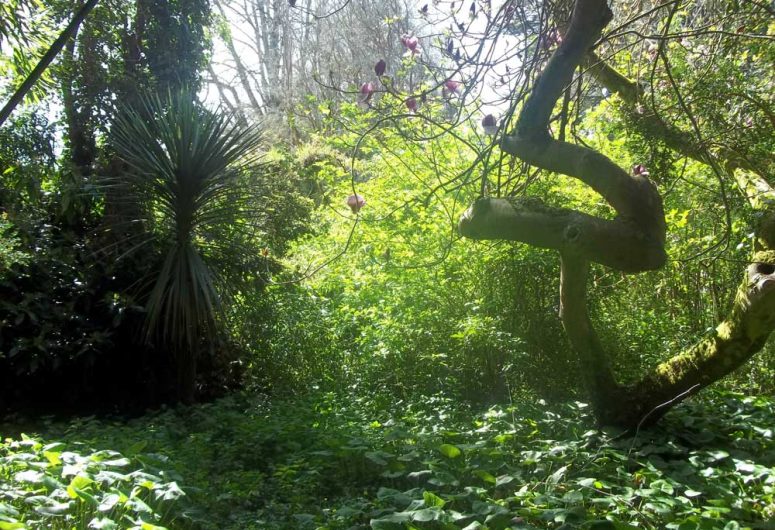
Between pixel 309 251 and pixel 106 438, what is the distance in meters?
4.12

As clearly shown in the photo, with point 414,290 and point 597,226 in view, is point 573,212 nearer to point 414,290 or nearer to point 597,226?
point 597,226

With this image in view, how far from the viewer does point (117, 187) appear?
512 centimetres

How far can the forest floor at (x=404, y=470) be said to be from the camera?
95.2 inches

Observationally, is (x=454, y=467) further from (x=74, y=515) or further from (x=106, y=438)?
(x=106, y=438)

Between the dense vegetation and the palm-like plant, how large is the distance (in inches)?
0.9

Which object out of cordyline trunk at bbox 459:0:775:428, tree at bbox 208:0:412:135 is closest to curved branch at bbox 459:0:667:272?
cordyline trunk at bbox 459:0:775:428

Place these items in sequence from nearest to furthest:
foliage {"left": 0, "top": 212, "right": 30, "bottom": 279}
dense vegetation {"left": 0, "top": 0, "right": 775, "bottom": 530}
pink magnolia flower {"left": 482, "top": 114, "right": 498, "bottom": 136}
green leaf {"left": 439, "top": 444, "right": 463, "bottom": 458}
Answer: dense vegetation {"left": 0, "top": 0, "right": 775, "bottom": 530} < green leaf {"left": 439, "top": 444, "right": 463, "bottom": 458} < pink magnolia flower {"left": 482, "top": 114, "right": 498, "bottom": 136} < foliage {"left": 0, "top": 212, "right": 30, "bottom": 279}

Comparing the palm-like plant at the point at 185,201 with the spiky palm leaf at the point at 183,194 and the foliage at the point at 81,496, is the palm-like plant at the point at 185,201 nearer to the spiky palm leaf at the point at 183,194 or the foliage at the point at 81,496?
the spiky palm leaf at the point at 183,194

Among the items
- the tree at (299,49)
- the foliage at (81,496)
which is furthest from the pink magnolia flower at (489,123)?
the tree at (299,49)

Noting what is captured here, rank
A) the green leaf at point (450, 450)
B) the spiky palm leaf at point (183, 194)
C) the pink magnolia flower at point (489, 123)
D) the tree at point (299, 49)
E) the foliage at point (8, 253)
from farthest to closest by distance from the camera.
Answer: the tree at point (299, 49) → the spiky palm leaf at point (183, 194) → the foliage at point (8, 253) → the pink magnolia flower at point (489, 123) → the green leaf at point (450, 450)

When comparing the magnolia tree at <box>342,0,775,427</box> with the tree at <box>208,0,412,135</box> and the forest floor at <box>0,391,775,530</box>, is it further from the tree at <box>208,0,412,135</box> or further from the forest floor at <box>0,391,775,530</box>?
the tree at <box>208,0,412,135</box>

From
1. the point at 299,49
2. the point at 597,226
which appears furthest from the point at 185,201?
the point at 299,49

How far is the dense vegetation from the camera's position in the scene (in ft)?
9.50

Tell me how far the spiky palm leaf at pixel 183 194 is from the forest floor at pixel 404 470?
855 mm
